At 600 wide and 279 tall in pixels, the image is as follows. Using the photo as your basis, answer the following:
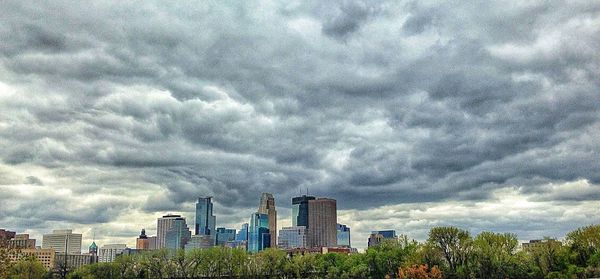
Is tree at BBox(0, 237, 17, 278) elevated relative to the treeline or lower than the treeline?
elevated

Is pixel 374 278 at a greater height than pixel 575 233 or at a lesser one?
lesser

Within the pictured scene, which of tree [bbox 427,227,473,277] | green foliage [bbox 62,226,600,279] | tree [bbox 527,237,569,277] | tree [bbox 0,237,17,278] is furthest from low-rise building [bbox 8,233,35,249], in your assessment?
tree [bbox 527,237,569,277]

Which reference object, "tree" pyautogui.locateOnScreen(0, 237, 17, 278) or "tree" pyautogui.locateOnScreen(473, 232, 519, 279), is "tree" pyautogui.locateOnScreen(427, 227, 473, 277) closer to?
"tree" pyautogui.locateOnScreen(473, 232, 519, 279)

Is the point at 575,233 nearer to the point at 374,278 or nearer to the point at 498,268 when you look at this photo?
the point at 498,268

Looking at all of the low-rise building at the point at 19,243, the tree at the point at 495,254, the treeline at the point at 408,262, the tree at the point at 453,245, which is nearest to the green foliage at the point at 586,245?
the treeline at the point at 408,262

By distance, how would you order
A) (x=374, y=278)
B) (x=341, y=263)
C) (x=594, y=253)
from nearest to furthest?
(x=594, y=253) < (x=374, y=278) < (x=341, y=263)

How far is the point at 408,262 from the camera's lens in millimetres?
101000

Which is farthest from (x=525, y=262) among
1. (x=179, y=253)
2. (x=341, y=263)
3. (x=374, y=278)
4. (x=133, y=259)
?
(x=133, y=259)

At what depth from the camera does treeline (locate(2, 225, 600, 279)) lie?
94750mm

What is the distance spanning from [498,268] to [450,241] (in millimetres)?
10660

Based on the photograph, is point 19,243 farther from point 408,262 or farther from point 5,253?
point 408,262

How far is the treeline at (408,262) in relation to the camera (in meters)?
94.8

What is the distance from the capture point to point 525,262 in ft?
319

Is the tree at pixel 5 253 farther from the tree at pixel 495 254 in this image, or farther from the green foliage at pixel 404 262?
the tree at pixel 495 254
